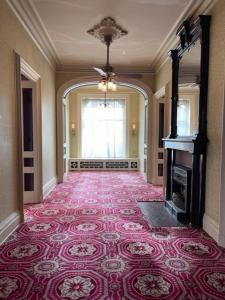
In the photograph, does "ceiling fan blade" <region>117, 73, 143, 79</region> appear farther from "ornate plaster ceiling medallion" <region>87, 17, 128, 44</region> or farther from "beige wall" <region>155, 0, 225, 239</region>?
"beige wall" <region>155, 0, 225, 239</region>

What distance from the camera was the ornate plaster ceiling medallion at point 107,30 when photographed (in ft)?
11.6

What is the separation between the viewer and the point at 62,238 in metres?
2.77

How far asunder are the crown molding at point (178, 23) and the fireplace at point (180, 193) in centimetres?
211

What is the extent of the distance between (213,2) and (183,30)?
663mm

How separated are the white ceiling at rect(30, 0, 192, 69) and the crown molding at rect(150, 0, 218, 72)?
61 mm

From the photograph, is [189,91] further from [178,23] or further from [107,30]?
[107,30]

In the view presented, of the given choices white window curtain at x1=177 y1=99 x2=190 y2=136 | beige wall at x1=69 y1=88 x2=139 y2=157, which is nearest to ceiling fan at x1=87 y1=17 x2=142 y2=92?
white window curtain at x1=177 y1=99 x2=190 y2=136

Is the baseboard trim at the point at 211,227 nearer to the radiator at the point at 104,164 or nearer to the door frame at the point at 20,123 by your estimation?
the door frame at the point at 20,123

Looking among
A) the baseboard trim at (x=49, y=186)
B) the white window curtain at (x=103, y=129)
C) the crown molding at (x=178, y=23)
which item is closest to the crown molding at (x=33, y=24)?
the crown molding at (x=178, y=23)

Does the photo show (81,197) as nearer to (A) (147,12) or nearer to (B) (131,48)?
(B) (131,48)

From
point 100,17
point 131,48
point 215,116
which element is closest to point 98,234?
point 215,116

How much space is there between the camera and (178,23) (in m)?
3.61

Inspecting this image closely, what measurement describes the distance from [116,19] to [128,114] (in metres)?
5.58

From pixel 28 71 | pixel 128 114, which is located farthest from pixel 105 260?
pixel 128 114
